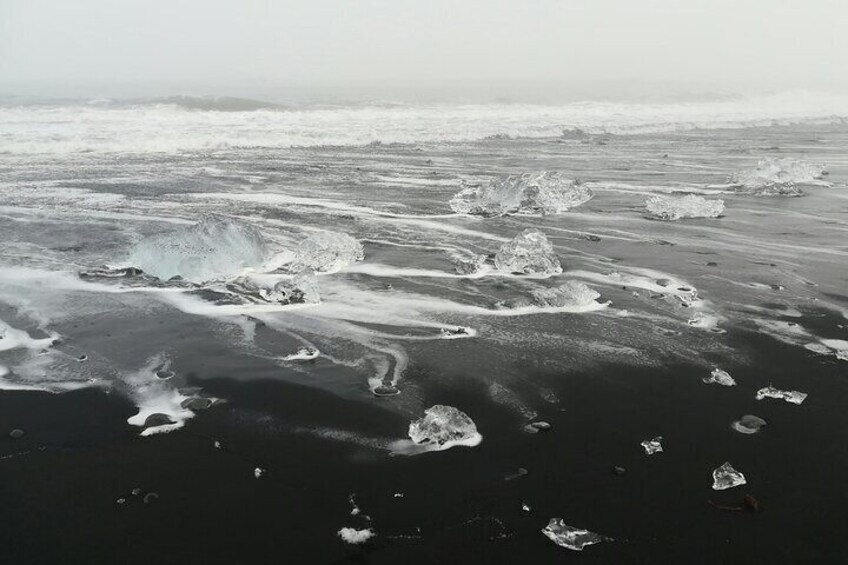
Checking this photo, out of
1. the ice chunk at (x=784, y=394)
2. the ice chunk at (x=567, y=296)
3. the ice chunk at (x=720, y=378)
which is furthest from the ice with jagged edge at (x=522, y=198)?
the ice chunk at (x=784, y=394)

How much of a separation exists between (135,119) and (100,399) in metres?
25.8

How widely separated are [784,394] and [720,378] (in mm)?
467

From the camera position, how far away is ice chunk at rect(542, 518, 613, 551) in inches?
125

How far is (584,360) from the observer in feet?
17.2

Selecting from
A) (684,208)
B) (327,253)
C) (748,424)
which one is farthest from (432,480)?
(684,208)

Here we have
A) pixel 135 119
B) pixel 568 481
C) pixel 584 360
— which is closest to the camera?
pixel 568 481

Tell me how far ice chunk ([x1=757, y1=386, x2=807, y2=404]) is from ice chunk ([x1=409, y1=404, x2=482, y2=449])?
2363 millimetres

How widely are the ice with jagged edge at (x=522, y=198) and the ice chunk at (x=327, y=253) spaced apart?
3414 millimetres

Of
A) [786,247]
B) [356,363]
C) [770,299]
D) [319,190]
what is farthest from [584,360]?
[319,190]

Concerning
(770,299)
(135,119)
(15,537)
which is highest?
(135,119)

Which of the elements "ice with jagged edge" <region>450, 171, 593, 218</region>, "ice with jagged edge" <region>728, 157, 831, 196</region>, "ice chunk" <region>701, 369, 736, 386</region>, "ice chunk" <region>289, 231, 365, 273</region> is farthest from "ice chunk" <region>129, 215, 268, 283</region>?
"ice with jagged edge" <region>728, 157, 831, 196</region>

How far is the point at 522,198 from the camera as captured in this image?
36.5 ft

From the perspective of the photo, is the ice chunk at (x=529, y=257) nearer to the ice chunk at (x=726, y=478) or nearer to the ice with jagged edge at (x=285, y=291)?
the ice with jagged edge at (x=285, y=291)

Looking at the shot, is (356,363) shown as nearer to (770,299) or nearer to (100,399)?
(100,399)
